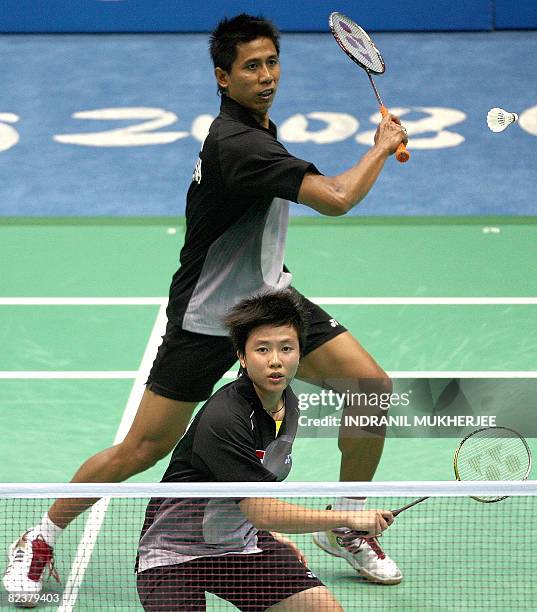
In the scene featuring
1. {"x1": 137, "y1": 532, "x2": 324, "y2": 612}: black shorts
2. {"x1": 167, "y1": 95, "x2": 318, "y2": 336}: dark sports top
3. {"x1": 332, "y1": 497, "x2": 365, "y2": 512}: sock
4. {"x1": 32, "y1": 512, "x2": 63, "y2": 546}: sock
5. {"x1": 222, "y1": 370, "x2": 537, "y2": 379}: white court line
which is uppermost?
{"x1": 167, "y1": 95, "x2": 318, "y2": 336}: dark sports top

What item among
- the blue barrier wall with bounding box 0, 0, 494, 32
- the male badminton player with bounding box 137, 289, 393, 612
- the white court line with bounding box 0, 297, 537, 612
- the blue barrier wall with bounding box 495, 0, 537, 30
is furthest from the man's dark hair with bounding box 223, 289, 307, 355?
the blue barrier wall with bounding box 495, 0, 537, 30

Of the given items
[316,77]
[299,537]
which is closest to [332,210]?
[299,537]

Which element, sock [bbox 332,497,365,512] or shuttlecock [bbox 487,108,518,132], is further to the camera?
shuttlecock [bbox 487,108,518,132]

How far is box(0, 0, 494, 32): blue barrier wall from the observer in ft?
39.6

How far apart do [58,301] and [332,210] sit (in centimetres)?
394

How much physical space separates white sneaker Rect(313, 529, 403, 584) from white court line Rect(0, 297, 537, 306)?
3057 millimetres

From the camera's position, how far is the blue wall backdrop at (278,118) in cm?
1009

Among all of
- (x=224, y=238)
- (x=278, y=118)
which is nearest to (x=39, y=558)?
(x=224, y=238)

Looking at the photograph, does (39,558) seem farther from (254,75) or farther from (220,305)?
(254,75)

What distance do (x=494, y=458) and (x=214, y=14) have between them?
754 cm

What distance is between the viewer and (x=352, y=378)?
5441 mm

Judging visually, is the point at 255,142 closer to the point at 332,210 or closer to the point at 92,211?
the point at 332,210

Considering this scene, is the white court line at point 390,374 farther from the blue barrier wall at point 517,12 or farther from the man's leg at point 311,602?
the blue barrier wall at point 517,12

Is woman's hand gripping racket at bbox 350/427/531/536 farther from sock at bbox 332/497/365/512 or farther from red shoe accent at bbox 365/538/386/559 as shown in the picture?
sock at bbox 332/497/365/512
